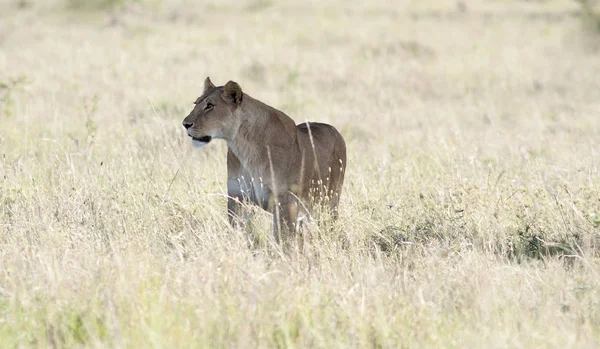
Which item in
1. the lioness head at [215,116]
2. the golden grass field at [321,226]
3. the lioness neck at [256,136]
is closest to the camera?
the golden grass field at [321,226]

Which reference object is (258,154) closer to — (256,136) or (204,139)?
(256,136)

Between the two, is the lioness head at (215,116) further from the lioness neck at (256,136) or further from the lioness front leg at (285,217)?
the lioness front leg at (285,217)

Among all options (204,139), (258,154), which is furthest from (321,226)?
(204,139)

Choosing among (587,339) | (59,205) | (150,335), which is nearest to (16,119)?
(59,205)

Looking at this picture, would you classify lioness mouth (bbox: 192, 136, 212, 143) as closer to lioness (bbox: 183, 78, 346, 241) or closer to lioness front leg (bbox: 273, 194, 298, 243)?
lioness (bbox: 183, 78, 346, 241)

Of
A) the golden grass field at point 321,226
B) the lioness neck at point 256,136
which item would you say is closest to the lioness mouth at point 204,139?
the lioness neck at point 256,136

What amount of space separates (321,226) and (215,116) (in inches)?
37.7

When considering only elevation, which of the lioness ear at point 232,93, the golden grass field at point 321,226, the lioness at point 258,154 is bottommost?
the golden grass field at point 321,226

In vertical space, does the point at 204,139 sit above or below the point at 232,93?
below

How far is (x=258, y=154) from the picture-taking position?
5867 mm

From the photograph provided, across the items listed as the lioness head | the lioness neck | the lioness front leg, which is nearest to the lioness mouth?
the lioness head

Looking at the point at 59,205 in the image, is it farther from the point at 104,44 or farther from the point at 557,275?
the point at 104,44

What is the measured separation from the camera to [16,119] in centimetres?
981

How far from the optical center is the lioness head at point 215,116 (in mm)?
5691
